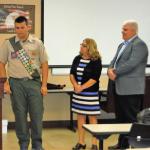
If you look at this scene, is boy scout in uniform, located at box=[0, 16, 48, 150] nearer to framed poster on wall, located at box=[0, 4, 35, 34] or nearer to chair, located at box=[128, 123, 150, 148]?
chair, located at box=[128, 123, 150, 148]

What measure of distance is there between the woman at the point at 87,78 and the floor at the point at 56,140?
0.62m

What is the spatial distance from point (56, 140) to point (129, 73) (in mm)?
1732

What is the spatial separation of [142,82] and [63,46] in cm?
216

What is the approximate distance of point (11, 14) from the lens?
6316 mm

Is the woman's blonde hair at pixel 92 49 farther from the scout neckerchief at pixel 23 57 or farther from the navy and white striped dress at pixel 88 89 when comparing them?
the scout neckerchief at pixel 23 57

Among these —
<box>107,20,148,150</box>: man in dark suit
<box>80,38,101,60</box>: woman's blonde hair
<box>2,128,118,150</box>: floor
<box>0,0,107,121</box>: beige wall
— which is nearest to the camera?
<box>107,20,148,150</box>: man in dark suit

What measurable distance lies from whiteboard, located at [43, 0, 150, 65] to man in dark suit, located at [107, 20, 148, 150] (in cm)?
195

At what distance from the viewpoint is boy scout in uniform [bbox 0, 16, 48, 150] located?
449 cm

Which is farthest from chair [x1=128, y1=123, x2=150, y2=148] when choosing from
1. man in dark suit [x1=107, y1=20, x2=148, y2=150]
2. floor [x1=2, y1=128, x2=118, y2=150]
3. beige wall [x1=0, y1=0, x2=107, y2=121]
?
beige wall [x1=0, y1=0, x2=107, y2=121]

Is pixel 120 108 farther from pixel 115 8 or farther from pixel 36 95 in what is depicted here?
pixel 115 8

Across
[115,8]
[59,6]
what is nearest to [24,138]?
[59,6]

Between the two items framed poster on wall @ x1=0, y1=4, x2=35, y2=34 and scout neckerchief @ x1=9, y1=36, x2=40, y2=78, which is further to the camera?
framed poster on wall @ x1=0, y1=4, x2=35, y2=34

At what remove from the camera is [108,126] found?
359 centimetres

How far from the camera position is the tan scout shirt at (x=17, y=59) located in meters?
4.49
